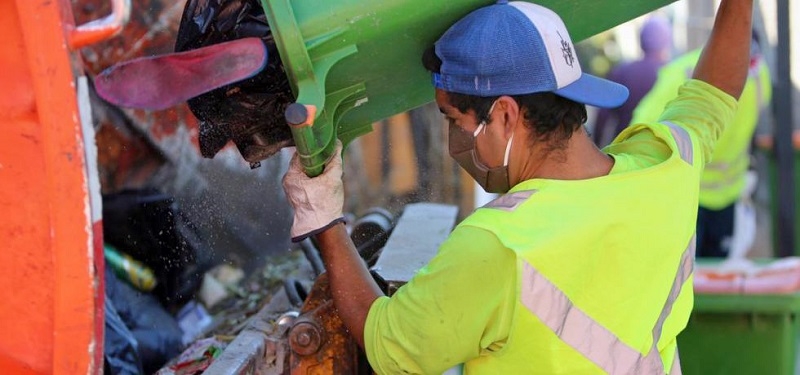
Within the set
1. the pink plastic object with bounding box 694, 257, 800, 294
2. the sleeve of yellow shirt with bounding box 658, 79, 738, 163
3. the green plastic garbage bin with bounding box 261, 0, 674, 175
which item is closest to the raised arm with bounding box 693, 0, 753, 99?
the sleeve of yellow shirt with bounding box 658, 79, 738, 163

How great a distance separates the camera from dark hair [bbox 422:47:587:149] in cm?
165

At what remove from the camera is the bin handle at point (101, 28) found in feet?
4.19

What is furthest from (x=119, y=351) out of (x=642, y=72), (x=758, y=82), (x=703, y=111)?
(x=642, y=72)

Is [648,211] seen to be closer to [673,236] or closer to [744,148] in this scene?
[673,236]

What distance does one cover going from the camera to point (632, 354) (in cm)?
169

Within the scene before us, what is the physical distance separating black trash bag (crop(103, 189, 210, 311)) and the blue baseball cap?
1.61 meters

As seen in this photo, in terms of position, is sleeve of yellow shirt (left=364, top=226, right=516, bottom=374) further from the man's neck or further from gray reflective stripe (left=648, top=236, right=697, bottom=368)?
gray reflective stripe (left=648, top=236, right=697, bottom=368)

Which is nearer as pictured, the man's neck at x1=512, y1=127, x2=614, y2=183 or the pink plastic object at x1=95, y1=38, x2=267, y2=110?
the pink plastic object at x1=95, y1=38, x2=267, y2=110

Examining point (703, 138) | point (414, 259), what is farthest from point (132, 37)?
point (703, 138)

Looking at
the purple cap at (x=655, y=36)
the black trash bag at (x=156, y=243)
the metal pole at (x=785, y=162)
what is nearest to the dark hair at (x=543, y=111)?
the black trash bag at (x=156, y=243)

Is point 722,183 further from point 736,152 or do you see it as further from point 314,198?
point 314,198

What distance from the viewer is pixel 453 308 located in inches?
61.5

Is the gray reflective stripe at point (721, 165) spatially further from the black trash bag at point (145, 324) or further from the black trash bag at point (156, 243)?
the black trash bag at point (145, 324)

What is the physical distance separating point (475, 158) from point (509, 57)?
21 cm
